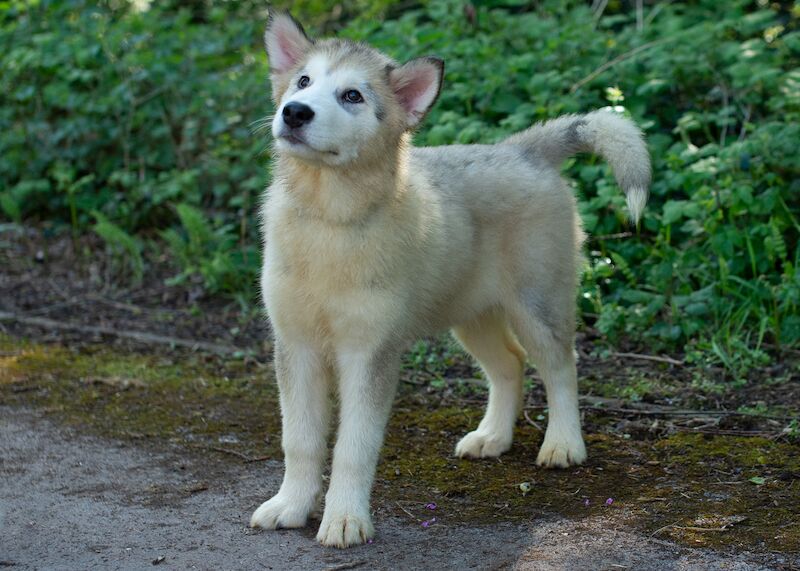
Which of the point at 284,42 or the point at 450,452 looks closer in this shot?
the point at 284,42

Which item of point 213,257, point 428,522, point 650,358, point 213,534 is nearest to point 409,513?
point 428,522

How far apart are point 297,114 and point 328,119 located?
12 cm

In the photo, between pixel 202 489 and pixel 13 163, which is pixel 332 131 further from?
pixel 13 163

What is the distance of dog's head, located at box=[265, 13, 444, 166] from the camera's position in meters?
3.85

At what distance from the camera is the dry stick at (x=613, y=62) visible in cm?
716

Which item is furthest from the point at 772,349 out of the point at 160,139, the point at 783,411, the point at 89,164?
the point at 89,164

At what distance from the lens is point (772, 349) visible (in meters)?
5.99

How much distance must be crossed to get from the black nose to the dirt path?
1.50 meters

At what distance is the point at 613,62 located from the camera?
7305mm

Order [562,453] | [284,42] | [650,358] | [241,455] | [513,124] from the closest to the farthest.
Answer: [284,42] < [562,453] < [241,455] < [650,358] < [513,124]

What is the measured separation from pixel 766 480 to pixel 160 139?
5.98m

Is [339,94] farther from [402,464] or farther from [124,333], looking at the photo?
[124,333]

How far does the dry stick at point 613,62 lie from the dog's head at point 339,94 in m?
3.10

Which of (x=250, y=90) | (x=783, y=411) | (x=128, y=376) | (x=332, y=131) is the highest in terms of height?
(x=332, y=131)
